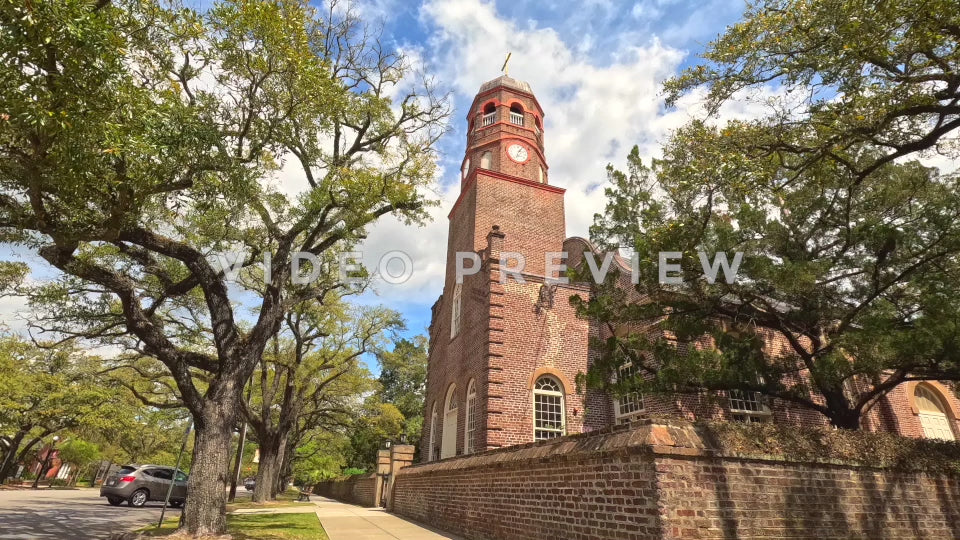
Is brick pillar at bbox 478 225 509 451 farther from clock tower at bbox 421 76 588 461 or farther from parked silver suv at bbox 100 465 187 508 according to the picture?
parked silver suv at bbox 100 465 187 508

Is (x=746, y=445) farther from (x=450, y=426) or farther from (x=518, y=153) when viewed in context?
(x=518, y=153)

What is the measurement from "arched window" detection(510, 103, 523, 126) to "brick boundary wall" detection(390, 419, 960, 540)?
1773 centimetres

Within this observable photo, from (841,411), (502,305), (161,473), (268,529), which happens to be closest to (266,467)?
(161,473)

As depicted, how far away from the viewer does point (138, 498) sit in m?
19.4

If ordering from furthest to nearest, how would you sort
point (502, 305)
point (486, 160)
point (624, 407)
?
point (486, 160), point (502, 305), point (624, 407)

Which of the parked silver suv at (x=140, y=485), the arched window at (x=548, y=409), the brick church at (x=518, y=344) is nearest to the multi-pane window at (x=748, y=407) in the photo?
the brick church at (x=518, y=344)

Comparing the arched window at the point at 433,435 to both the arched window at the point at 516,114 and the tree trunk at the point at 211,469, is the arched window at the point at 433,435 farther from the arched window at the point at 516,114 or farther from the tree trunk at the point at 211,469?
the arched window at the point at 516,114

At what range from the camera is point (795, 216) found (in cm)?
1197

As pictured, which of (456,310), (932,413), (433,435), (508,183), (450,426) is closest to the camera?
(450,426)

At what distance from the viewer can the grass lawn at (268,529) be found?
379 inches

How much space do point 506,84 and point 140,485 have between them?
76.1ft

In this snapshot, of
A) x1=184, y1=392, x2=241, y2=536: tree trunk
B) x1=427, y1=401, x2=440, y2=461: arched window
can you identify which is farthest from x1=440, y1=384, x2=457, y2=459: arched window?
x1=184, y1=392, x2=241, y2=536: tree trunk

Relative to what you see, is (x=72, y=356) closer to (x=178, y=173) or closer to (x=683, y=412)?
(x=178, y=173)

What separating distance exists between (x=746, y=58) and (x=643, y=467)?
21.4 feet
